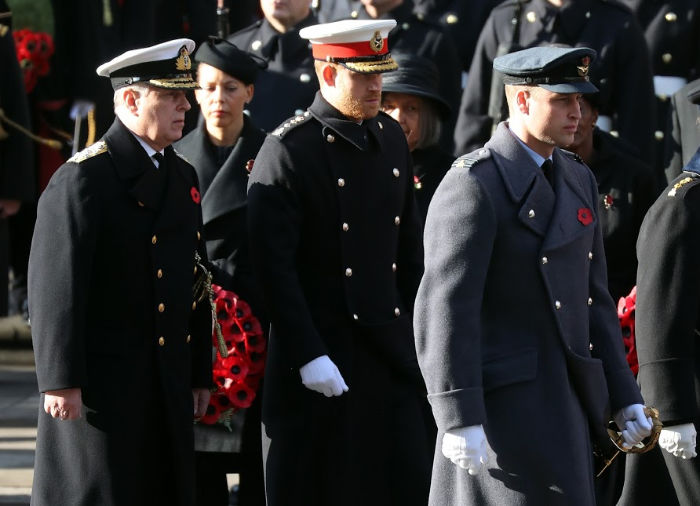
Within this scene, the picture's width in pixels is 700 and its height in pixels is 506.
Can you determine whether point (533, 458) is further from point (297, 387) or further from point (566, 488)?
point (297, 387)

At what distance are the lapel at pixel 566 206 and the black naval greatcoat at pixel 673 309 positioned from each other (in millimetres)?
503

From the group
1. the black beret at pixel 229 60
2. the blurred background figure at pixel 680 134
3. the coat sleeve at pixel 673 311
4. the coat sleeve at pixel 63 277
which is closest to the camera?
the coat sleeve at pixel 63 277

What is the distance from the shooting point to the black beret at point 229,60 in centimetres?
732

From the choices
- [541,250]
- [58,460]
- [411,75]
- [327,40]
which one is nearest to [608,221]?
[411,75]

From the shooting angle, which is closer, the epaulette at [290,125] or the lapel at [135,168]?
the lapel at [135,168]

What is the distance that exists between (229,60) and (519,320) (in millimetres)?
2507

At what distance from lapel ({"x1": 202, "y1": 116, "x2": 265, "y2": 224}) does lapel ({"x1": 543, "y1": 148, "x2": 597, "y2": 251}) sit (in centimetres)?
182

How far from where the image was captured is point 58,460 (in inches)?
236

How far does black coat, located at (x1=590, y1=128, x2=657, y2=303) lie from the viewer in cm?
734

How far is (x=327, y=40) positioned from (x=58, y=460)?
1774 mm

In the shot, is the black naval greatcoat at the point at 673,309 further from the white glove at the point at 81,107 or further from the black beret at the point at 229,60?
the white glove at the point at 81,107

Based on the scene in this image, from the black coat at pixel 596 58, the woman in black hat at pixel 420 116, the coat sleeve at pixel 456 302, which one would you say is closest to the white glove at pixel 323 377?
the coat sleeve at pixel 456 302

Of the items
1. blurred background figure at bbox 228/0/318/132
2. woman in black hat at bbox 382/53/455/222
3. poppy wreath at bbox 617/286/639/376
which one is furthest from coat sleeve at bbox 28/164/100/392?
blurred background figure at bbox 228/0/318/132

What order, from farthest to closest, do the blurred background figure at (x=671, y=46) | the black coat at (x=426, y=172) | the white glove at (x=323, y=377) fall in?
the blurred background figure at (x=671, y=46), the black coat at (x=426, y=172), the white glove at (x=323, y=377)
